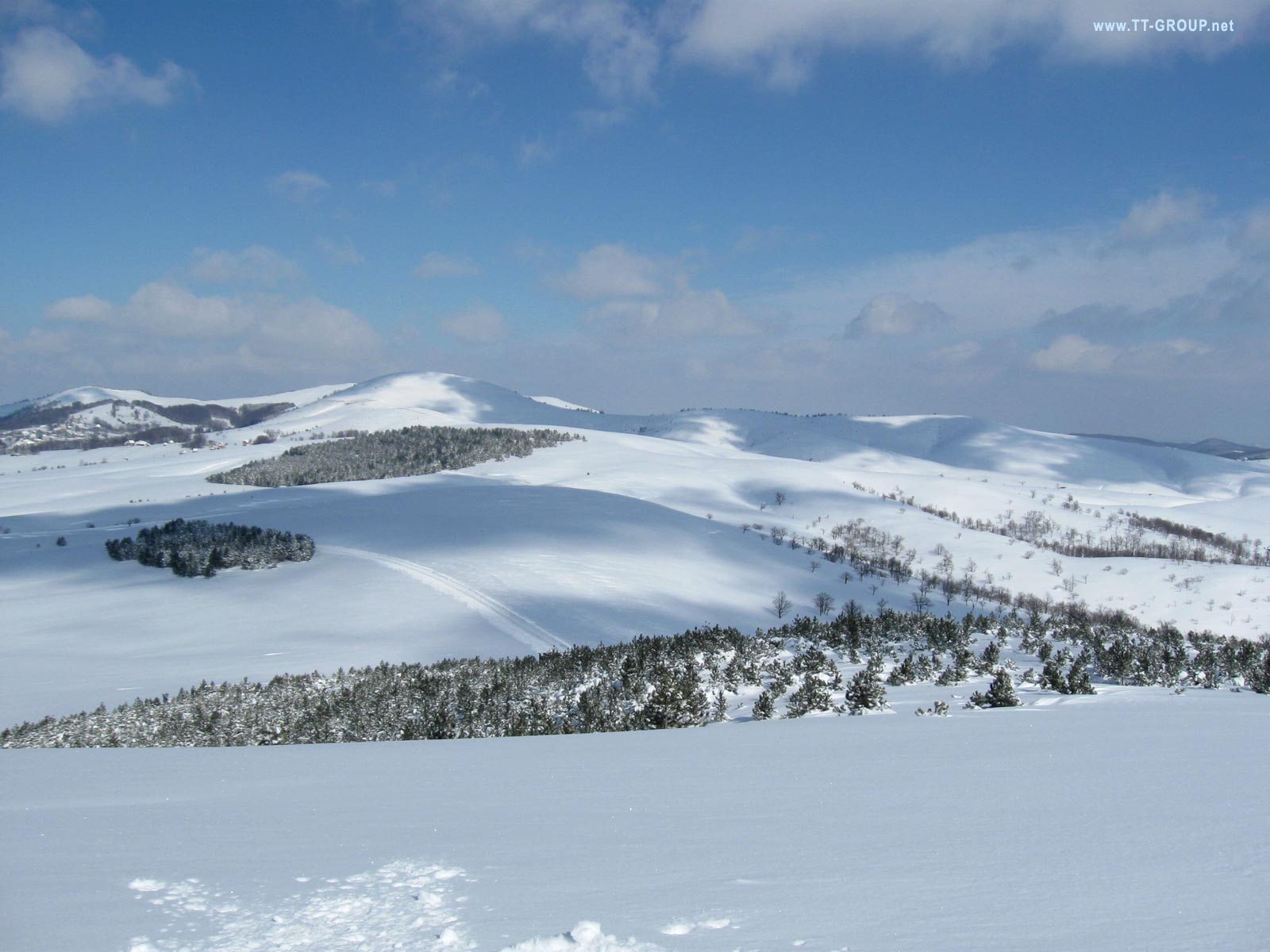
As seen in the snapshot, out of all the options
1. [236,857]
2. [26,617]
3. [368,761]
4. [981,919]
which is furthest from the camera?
[26,617]

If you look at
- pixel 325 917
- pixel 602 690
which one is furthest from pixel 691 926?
pixel 602 690

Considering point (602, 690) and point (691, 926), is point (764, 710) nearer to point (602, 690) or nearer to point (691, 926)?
point (602, 690)

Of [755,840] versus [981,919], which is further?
[755,840]

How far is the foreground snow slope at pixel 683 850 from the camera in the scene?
155 inches

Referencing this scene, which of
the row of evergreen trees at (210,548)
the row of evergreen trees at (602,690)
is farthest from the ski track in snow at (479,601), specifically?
the row of evergreen trees at (602,690)

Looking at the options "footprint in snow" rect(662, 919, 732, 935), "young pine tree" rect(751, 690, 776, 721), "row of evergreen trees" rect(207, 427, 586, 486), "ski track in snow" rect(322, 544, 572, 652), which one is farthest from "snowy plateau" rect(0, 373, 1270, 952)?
"row of evergreen trees" rect(207, 427, 586, 486)

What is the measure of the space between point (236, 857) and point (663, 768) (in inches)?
171

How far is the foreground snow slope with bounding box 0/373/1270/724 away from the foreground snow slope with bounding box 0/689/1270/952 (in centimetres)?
2117

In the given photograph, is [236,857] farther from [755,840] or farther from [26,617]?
[26,617]

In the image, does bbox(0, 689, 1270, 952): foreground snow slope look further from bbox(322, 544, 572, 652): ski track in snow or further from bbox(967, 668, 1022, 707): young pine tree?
bbox(322, 544, 572, 652): ski track in snow

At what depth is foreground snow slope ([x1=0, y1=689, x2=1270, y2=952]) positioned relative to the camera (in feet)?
12.9

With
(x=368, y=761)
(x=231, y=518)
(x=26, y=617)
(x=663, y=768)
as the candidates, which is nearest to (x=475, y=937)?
(x=663, y=768)

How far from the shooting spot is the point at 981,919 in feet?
12.6

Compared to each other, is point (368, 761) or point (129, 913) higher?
point (129, 913)
